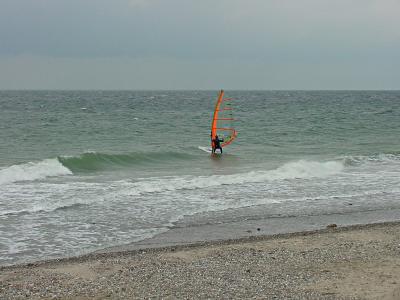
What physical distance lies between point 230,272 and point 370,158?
18388 millimetres

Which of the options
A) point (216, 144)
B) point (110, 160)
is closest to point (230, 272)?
point (110, 160)

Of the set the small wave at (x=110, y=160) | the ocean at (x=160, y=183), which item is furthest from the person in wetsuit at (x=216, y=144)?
the small wave at (x=110, y=160)

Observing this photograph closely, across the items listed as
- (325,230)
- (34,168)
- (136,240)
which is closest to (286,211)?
(325,230)

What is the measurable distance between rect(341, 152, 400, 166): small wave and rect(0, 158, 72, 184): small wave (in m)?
11.5

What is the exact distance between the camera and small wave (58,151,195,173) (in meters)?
22.5

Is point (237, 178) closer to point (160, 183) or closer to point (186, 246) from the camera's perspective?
point (160, 183)

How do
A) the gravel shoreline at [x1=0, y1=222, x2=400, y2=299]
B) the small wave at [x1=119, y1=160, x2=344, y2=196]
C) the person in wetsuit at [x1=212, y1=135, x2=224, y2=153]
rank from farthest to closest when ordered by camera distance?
the person in wetsuit at [x1=212, y1=135, x2=224, y2=153], the small wave at [x1=119, y1=160, x2=344, y2=196], the gravel shoreline at [x1=0, y1=222, x2=400, y2=299]

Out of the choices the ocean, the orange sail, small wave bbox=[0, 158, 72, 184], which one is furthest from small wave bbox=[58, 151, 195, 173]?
the orange sail

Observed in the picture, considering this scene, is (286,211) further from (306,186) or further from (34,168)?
(34,168)

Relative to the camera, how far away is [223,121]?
27359 millimetres

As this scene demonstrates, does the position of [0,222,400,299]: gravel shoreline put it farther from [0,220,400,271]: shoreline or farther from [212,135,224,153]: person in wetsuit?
[212,135,224,153]: person in wetsuit

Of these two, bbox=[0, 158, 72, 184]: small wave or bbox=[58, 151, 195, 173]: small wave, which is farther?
bbox=[58, 151, 195, 173]: small wave

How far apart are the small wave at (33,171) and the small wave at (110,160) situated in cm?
51

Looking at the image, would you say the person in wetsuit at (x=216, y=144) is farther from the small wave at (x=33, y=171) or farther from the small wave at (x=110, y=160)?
the small wave at (x=33, y=171)
